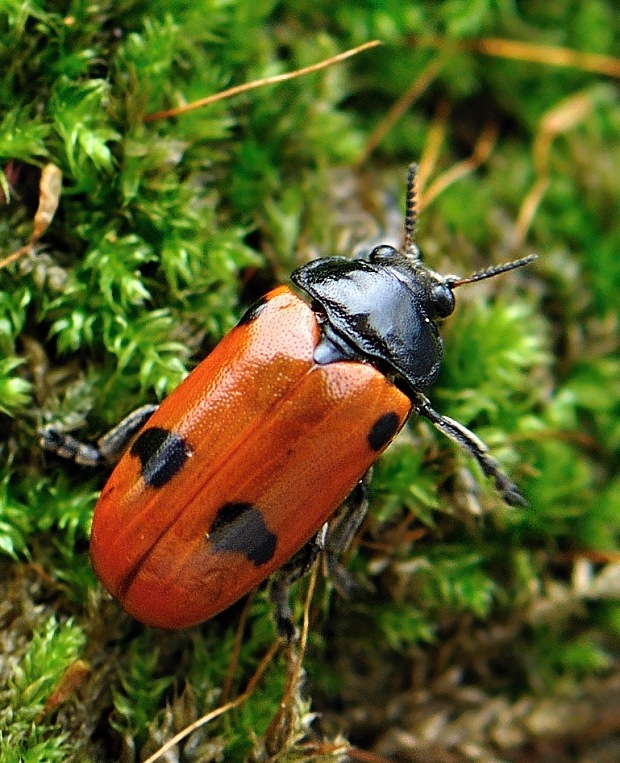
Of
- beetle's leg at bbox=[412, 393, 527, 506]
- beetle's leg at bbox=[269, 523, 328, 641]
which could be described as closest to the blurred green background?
beetle's leg at bbox=[269, 523, 328, 641]

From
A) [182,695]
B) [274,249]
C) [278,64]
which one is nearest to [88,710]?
[182,695]

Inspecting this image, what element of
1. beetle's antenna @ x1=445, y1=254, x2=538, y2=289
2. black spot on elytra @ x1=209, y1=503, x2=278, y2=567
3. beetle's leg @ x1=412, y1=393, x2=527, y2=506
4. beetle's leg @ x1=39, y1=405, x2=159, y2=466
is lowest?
beetle's leg @ x1=412, y1=393, x2=527, y2=506

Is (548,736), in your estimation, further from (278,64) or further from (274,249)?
(278,64)

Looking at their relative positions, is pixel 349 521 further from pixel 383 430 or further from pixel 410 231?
pixel 410 231

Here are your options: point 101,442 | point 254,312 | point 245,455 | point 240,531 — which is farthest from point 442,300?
point 101,442

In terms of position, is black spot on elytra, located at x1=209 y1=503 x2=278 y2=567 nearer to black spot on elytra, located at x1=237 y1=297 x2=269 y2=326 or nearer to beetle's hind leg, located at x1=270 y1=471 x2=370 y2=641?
beetle's hind leg, located at x1=270 y1=471 x2=370 y2=641

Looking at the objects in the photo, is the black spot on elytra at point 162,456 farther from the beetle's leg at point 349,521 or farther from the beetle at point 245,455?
the beetle's leg at point 349,521
